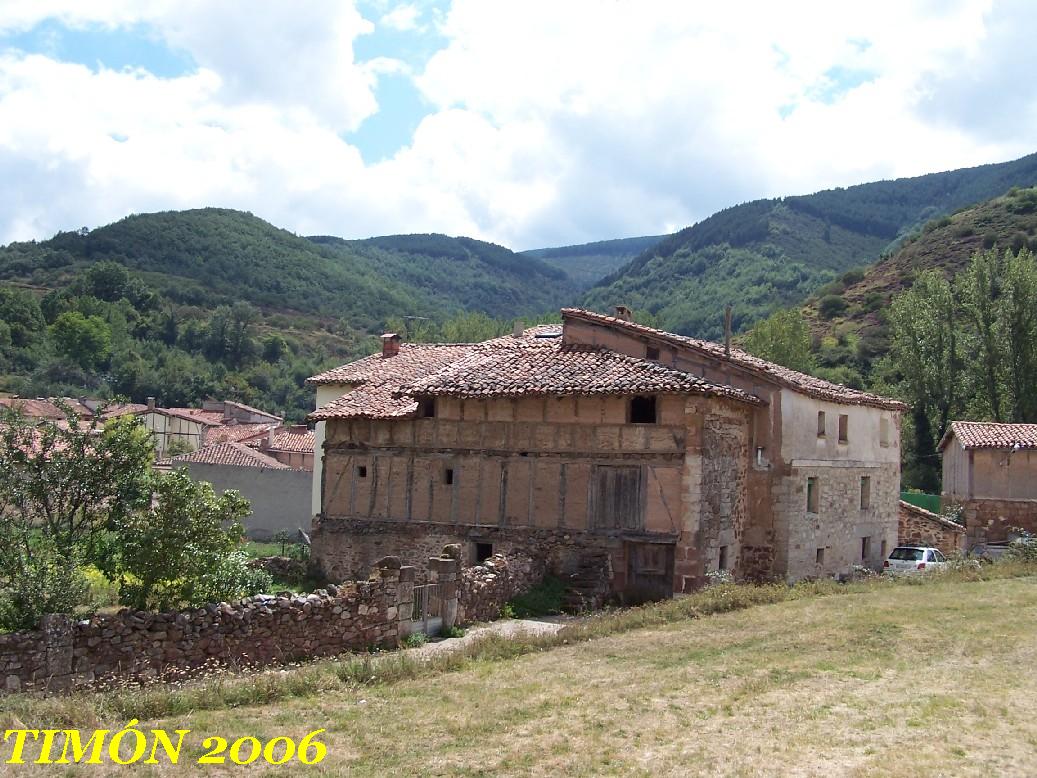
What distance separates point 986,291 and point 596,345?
90.9ft

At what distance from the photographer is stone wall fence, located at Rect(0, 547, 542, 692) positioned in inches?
492

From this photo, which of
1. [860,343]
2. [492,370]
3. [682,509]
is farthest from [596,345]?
[860,343]

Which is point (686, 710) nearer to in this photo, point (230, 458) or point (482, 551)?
point (482, 551)

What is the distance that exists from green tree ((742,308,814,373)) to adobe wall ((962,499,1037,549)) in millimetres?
16182

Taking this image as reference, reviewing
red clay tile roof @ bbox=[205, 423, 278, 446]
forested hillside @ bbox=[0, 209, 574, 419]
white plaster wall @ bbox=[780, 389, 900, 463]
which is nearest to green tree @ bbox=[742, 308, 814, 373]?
white plaster wall @ bbox=[780, 389, 900, 463]

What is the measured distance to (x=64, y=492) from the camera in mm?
15594

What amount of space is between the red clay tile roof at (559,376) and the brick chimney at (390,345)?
981 cm

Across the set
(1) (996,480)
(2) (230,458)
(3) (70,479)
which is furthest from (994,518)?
(3) (70,479)

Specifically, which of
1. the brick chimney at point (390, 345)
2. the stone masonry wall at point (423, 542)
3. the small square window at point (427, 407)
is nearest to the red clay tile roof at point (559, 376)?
the small square window at point (427, 407)

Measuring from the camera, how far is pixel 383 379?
32375 mm

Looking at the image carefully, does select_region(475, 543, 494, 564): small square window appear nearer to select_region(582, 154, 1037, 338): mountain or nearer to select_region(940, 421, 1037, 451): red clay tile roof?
select_region(940, 421, 1037, 451): red clay tile roof

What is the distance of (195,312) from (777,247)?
242 ft

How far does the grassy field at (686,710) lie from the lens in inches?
368

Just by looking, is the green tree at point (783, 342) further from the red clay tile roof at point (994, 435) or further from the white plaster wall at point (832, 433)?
the white plaster wall at point (832, 433)
